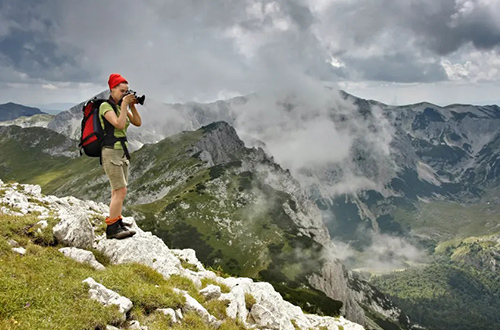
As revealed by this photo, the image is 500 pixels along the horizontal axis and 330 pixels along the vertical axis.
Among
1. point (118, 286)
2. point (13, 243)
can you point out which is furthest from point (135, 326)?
point (13, 243)

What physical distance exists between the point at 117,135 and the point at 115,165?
4.06 feet

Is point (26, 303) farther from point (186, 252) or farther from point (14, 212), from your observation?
point (186, 252)

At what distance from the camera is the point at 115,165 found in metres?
12.7

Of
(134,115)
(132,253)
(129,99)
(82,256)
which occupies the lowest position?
(132,253)

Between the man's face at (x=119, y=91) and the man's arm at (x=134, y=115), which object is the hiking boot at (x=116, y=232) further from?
the man's face at (x=119, y=91)

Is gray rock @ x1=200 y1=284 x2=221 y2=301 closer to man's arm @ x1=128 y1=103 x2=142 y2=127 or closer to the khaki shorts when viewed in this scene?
the khaki shorts

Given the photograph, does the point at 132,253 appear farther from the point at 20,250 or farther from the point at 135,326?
the point at 135,326

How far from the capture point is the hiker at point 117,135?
467 inches

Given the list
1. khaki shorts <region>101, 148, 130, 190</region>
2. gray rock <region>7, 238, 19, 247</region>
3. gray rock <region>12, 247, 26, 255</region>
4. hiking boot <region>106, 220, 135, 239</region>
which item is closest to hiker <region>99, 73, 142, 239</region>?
khaki shorts <region>101, 148, 130, 190</region>

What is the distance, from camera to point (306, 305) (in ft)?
368

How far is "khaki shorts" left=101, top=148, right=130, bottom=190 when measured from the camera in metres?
12.4

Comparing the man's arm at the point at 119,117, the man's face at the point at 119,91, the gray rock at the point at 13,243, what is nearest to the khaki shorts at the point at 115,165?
the man's arm at the point at 119,117

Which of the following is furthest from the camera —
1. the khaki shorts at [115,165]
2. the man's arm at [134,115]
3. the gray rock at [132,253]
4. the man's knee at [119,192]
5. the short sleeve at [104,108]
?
the gray rock at [132,253]

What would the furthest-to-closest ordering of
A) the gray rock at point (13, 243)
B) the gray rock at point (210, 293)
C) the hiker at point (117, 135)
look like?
the gray rock at point (210, 293), the hiker at point (117, 135), the gray rock at point (13, 243)
